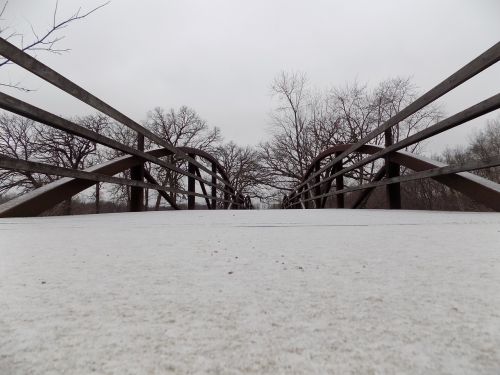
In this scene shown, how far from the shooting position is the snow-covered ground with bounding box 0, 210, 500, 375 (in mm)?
402

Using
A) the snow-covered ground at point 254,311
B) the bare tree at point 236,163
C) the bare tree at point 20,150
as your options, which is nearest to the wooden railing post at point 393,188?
the snow-covered ground at point 254,311

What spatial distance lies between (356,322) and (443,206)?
931 centimetres

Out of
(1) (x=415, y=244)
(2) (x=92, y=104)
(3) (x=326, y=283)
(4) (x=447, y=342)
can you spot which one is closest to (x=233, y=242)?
(3) (x=326, y=283)

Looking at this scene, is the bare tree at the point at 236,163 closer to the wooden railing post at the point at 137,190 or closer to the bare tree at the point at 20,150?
the bare tree at the point at 20,150

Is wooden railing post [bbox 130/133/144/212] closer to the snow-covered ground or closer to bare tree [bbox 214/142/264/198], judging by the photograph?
the snow-covered ground

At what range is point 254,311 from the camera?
0.56 metres

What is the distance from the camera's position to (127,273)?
0.80 meters

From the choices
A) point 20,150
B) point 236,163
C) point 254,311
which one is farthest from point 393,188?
point 236,163

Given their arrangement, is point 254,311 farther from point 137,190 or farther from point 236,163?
point 236,163

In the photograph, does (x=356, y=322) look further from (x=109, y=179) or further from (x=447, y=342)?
(x=109, y=179)

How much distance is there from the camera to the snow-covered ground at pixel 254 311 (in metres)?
0.40

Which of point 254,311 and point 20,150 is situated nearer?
point 254,311

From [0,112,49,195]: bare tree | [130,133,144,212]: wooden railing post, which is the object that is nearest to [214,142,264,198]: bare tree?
[0,112,49,195]: bare tree

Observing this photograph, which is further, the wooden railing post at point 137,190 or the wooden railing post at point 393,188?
the wooden railing post at point 137,190
